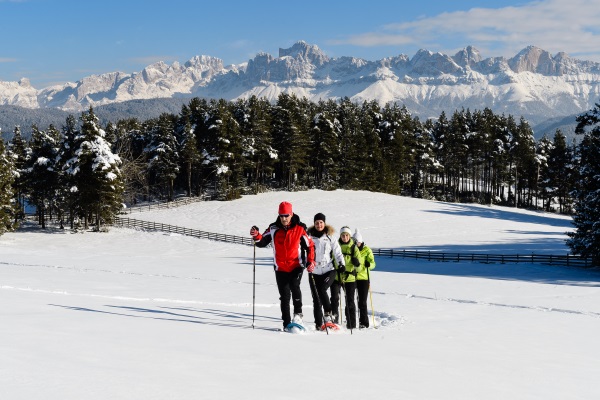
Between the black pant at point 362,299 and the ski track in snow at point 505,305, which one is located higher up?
the black pant at point 362,299

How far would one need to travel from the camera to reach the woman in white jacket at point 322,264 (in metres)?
9.88

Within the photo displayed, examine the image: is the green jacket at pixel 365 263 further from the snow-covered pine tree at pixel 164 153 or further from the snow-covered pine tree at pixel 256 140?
the snow-covered pine tree at pixel 164 153

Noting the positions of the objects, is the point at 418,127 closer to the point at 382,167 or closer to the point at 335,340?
the point at 382,167

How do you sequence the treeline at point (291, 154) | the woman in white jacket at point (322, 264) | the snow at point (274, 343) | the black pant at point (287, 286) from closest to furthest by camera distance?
the snow at point (274, 343) → the black pant at point (287, 286) → the woman in white jacket at point (322, 264) → the treeline at point (291, 154)

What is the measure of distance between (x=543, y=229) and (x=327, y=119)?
32.3 metres

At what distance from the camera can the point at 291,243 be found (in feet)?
29.8

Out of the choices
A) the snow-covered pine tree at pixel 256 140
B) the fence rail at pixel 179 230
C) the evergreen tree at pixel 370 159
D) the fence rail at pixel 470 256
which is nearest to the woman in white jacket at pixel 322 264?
the fence rail at pixel 470 256

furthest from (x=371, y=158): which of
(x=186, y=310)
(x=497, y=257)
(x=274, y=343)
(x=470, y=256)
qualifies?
(x=274, y=343)

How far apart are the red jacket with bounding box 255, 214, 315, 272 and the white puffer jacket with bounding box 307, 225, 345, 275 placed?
0.66 meters

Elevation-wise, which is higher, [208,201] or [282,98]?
[282,98]

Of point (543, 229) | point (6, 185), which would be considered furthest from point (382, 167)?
point (6, 185)

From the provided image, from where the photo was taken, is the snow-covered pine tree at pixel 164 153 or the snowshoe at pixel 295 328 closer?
the snowshoe at pixel 295 328

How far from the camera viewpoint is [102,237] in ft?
154

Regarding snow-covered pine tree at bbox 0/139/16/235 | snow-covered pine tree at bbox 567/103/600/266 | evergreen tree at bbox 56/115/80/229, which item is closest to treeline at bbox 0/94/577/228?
evergreen tree at bbox 56/115/80/229
